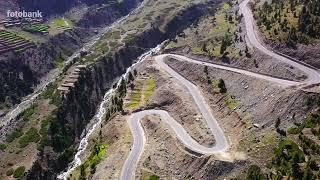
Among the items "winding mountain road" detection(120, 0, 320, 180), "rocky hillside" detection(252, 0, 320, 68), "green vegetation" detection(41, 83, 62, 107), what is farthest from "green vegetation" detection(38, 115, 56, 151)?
"rocky hillside" detection(252, 0, 320, 68)

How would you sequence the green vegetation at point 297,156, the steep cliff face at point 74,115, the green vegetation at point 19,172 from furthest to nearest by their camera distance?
the steep cliff face at point 74,115 → the green vegetation at point 19,172 → the green vegetation at point 297,156

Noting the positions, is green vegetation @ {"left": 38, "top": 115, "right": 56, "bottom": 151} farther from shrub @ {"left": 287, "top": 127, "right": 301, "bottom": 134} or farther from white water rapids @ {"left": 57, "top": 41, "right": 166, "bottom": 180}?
shrub @ {"left": 287, "top": 127, "right": 301, "bottom": 134}

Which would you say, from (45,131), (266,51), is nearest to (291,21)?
(266,51)

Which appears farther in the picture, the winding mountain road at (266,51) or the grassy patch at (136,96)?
the grassy patch at (136,96)

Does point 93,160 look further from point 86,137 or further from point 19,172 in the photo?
point 86,137

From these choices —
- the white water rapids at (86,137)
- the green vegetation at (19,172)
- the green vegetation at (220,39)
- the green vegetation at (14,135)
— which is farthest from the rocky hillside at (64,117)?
the green vegetation at (220,39)

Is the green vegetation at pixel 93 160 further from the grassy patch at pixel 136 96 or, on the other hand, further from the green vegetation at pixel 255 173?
the green vegetation at pixel 255 173
